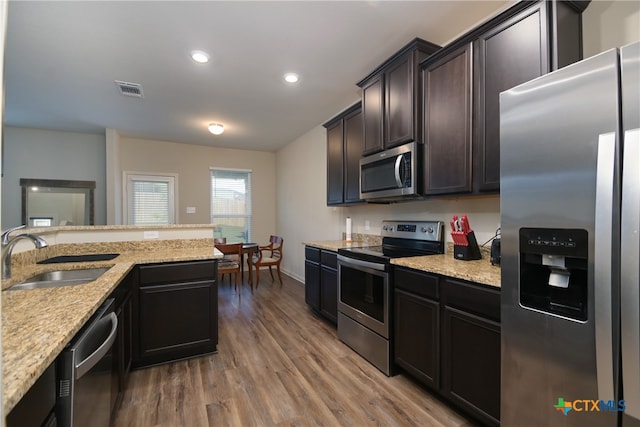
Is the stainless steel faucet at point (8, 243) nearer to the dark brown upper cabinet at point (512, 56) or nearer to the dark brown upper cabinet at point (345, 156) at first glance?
the dark brown upper cabinet at point (512, 56)

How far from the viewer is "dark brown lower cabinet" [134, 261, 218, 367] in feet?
7.59

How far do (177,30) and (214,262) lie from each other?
1824 mm

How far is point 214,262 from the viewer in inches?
100

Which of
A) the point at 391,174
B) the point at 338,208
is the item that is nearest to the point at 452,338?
the point at 391,174

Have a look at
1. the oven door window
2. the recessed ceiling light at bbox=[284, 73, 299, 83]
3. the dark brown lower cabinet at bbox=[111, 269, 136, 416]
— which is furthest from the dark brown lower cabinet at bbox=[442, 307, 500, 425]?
the recessed ceiling light at bbox=[284, 73, 299, 83]

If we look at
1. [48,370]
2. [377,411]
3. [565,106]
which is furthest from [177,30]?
[377,411]

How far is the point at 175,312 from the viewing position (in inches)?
95.0

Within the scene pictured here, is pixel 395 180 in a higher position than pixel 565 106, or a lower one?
lower

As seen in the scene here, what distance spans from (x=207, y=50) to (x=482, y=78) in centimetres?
215

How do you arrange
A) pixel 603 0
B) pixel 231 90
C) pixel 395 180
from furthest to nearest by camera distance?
pixel 231 90
pixel 395 180
pixel 603 0

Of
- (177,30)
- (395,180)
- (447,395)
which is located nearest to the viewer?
(447,395)

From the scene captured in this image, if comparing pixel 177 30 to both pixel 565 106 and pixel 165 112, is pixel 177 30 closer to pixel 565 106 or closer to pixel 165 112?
pixel 165 112

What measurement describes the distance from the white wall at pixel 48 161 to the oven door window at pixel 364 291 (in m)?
4.58

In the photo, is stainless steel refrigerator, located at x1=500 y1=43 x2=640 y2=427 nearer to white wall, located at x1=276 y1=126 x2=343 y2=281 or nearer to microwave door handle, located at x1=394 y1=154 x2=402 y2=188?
microwave door handle, located at x1=394 y1=154 x2=402 y2=188
